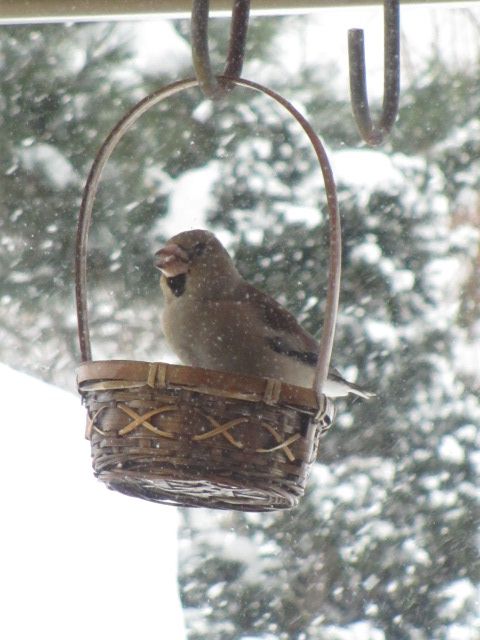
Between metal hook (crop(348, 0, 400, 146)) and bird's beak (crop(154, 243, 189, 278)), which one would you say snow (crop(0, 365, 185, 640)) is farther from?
metal hook (crop(348, 0, 400, 146))

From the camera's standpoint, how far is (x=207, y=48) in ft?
3.58

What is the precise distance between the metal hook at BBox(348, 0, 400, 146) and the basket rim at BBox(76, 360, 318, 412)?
345 millimetres

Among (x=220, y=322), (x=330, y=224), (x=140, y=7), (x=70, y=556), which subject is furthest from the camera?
(x=70, y=556)

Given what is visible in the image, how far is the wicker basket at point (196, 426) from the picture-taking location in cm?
95

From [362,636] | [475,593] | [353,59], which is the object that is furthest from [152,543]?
[353,59]

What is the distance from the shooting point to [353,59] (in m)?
1.15

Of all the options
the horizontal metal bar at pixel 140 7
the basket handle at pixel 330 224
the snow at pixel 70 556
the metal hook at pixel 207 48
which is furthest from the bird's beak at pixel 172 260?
the snow at pixel 70 556

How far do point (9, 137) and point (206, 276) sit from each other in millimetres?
1040

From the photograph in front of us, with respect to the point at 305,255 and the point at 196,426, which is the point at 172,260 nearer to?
the point at 196,426

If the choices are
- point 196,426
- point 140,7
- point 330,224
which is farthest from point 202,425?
point 140,7

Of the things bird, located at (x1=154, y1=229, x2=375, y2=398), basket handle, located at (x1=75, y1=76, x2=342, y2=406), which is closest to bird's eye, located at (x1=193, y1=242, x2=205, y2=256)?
bird, located at (x1=154, y1=229, x2=375, y2=398)

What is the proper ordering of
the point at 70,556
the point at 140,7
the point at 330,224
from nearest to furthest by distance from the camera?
the point at 330,224 → the point at 140,7 → the point at 70,556

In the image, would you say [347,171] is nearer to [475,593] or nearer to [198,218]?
[198,218]

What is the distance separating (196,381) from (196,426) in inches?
1.8
